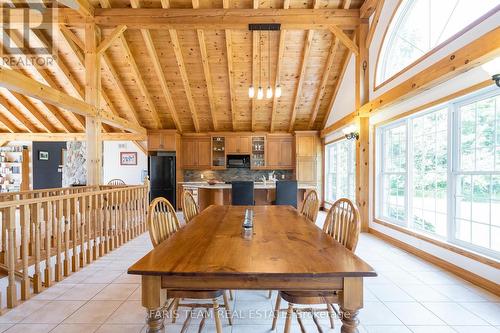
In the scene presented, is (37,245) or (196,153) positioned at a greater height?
(196,153)

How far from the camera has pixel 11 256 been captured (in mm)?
2232

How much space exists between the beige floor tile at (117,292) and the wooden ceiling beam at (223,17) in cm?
444

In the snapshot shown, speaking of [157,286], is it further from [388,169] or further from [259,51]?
[259,51]

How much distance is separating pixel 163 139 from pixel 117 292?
217 inches

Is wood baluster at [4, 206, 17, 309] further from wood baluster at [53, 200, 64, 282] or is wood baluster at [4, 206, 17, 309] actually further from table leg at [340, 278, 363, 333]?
table leg at [340, 278, 363, 333]

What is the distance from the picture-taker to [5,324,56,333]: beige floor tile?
73.9 inches

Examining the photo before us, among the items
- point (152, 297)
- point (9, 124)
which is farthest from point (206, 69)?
point (9, 124)

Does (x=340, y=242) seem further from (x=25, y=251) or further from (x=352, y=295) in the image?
(x=25, y=251)

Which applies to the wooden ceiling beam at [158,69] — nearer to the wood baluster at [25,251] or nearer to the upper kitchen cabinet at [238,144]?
the upper kitchen cabinet at [238,144]

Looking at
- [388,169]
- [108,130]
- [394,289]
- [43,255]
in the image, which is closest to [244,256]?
[394,289]

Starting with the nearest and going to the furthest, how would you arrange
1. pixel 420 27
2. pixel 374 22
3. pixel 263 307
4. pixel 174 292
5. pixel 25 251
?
pixel 174 292 → pixel 263 307 → pixel 25 251 → pixel 420 27 → pixel 374 22

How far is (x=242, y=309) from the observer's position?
2191mm

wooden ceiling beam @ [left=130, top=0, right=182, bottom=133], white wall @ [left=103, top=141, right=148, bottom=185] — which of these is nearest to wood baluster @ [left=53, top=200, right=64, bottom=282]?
wooden ceiling beam @ [left=130, top=0, right=182, bottom=133]

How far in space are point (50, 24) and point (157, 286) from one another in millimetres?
5849
